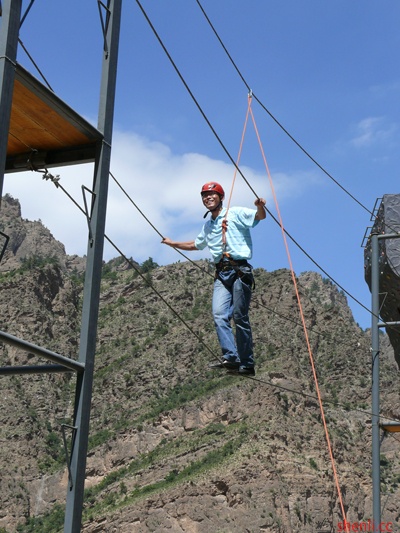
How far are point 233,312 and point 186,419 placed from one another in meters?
65.8

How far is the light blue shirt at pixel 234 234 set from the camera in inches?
412

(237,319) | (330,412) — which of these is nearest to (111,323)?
(330,412)

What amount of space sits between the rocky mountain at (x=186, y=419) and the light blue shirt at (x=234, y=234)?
54.1 meters

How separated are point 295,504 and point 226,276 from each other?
186ft

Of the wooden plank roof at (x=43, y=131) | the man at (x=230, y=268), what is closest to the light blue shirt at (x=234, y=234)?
the man at (x=230, y=268)

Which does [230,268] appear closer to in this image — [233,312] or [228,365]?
[233,312]

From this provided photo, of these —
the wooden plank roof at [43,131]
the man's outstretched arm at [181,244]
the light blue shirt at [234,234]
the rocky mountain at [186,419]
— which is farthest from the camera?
the rocky mountain at [186,419]

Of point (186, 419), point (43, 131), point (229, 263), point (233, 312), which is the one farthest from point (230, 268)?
point (186, 419)

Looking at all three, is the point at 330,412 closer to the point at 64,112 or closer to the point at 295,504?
the point at 295,504

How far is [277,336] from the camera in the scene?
82188 millimetres

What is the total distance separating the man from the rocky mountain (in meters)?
53.7

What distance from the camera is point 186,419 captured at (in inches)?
2977

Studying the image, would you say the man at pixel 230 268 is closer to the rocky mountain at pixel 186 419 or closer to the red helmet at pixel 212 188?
the red helmet at pixel 212 188

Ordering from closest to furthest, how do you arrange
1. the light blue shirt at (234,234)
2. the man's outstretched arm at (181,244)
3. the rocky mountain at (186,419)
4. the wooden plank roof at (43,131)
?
the wooden plank roof at (43,131) < the light blue shirt at (234,234) < the man's outstretched arm at (181,244) < the rocky mountain at (186,419)
